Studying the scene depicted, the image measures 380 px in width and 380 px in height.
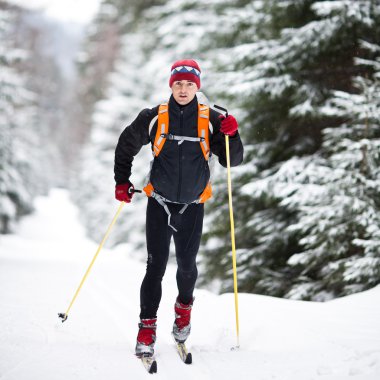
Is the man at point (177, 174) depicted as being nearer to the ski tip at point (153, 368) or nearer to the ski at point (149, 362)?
the ski at point (149, 362)

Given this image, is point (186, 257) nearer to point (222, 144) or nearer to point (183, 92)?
point (222, 144)

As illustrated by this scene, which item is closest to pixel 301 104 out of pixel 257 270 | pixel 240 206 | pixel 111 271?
pixel 240 206

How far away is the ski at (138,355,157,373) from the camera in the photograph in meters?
3.04

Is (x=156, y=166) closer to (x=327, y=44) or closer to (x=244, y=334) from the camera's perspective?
(x=244, y=334)

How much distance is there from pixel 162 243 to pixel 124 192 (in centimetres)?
59

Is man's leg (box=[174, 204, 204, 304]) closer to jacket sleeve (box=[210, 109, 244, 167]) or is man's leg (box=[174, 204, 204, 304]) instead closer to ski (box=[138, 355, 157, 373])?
jacket sleeve (box=[210, 109, 244, 167])

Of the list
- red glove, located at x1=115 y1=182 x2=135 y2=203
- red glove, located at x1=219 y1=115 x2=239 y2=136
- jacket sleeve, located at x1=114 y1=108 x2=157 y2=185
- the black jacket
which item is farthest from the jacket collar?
red glove, located at x1=115 y1=182 x2=135 y2=203

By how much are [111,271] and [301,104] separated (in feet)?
15.2

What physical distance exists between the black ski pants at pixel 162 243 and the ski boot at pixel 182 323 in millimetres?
268

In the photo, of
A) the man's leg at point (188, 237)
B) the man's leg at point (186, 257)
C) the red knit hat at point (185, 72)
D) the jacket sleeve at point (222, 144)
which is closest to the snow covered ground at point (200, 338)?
the man's leg at point (186, 257)

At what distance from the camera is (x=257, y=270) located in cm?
682

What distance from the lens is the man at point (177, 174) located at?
3.31m

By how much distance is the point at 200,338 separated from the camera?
3.98 m

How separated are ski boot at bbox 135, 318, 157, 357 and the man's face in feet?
6.34
